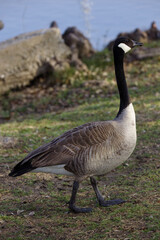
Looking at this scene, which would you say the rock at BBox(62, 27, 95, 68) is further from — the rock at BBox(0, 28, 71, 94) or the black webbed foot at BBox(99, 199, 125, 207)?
the black webbed foot at BBox(99, 199, 125, 207)

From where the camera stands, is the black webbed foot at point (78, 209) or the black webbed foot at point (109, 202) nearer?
the black webbed foot at point (78, 209)

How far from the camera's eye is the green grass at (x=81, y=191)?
12.8 feet

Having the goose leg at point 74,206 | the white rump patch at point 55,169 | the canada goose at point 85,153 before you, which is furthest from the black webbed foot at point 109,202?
the white rump patch at point 55,169

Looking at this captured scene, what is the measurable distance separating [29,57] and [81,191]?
725cm

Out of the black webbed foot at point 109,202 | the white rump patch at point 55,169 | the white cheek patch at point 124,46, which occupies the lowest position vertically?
the black webbed foot at point 109,202

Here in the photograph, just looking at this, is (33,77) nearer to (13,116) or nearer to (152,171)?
(13,116)

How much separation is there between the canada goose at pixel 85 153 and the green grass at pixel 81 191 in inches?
10.8

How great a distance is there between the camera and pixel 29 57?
11594mm

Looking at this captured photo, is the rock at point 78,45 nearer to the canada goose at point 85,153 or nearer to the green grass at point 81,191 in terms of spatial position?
the green grass at point 81,191

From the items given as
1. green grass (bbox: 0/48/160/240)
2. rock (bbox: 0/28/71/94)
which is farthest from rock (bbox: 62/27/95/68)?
green grass (bbox: 0/48/160/240)

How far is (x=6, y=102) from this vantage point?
36.3ft

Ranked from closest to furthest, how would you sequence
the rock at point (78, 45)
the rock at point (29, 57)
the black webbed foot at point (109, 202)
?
1. the black webbed foot at point (109, 202)
2. the rock at point (29, 57)
3. the rock at point (78, 45)

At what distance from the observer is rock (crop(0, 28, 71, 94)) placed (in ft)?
37.4

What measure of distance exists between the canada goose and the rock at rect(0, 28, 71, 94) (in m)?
7.37
